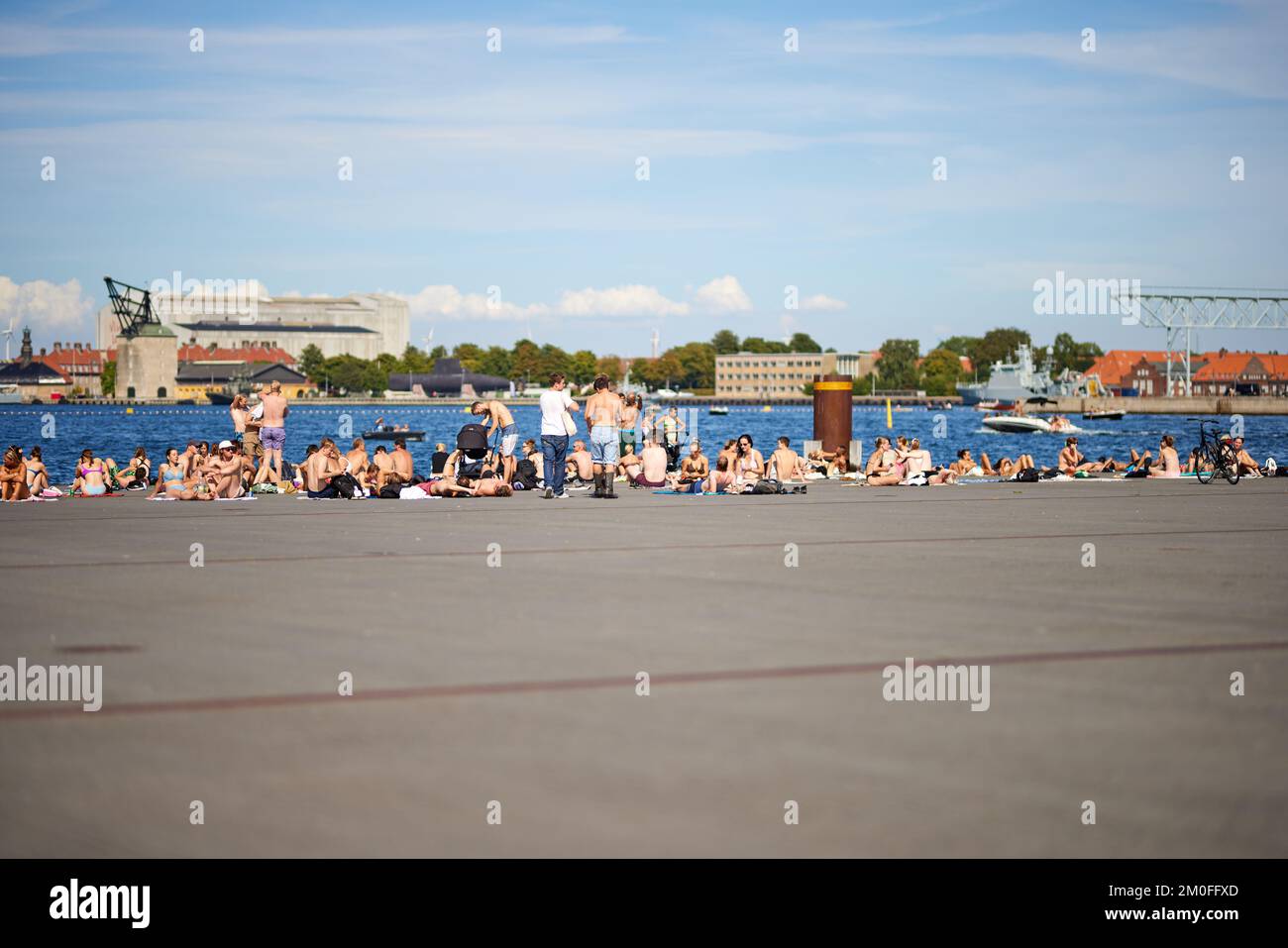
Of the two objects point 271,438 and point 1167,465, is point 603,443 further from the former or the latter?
point 1167,465

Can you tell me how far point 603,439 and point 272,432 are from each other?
21.3 ft

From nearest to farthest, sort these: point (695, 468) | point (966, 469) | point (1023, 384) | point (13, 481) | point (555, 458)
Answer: point (555, 458)
point (13, 481)
point (695, 468)
point (966, 469)
point (1023, 384)

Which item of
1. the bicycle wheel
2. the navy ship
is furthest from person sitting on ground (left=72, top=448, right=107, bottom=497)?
the navy ship

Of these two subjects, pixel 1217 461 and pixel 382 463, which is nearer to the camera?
pixel 382 463

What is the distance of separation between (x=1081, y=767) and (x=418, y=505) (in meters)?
17.1

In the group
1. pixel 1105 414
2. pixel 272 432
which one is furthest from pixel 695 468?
pixel 1105 414

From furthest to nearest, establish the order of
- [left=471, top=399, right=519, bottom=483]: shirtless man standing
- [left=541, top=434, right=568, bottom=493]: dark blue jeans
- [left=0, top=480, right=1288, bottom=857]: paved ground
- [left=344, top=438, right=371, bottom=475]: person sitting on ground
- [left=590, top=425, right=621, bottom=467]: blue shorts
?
[left=344, top=438, right=371, bottom=475]: person sitting on ground < [left=471, top=399, right=519, bottom=483]: shirtless man standing < [left=590, top=425, right=621, bottom=467]: blue shorts < [left=541, top=434, right=568, bottom=493]: dark blue jeans < [left=0, top=480, right=1288, bottom=857]: paved ground

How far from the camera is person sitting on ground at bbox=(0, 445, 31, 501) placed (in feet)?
77.6

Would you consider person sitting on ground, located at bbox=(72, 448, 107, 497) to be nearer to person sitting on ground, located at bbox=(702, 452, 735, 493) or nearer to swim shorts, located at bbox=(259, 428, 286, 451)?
swim shorts, located at bbox=(259, 428, 286, 451)

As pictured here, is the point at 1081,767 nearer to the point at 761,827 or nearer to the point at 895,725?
the point at 895,725

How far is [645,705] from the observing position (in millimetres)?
6562

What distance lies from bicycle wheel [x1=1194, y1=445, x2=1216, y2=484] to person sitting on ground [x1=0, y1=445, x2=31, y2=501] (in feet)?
66.3

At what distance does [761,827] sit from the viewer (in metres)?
4.77
